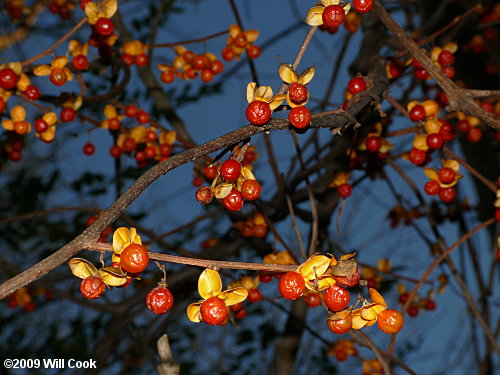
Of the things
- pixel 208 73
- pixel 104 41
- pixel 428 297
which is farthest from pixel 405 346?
pixel 104 41

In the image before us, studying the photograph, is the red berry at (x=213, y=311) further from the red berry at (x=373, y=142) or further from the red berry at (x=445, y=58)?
the red berry at (x=445, y=58)

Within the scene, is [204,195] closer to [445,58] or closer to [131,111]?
[445,58]

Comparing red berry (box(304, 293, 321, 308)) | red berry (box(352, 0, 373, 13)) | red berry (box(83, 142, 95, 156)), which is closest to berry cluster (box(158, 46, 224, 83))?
red berry (box(83, 142, 95, 156))

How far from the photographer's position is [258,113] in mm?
734

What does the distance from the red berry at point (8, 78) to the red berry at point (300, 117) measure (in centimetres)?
82

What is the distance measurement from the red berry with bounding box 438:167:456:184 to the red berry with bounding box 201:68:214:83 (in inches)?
32.6

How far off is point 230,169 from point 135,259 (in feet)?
0.62

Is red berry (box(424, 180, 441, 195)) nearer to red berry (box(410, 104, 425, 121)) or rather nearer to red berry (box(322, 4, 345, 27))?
red berry (box(410, 104, 425, 121))

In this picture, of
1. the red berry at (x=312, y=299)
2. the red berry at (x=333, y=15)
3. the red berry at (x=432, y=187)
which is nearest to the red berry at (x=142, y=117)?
the red berry at (x=312, y=299)

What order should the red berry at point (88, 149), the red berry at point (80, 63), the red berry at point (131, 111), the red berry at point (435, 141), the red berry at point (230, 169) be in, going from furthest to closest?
the red berry at point (88, 149) < the red berry at point (131, 111) < the red berry at point (80, 63) < the red berry at point (435, 141) < the red berry at point (230, 169)

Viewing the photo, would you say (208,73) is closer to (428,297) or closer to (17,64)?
(17,64)

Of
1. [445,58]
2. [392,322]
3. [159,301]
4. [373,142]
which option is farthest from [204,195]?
[445,58]

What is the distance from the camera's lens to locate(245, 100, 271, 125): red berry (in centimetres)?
73

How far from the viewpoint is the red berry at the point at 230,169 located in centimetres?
79
